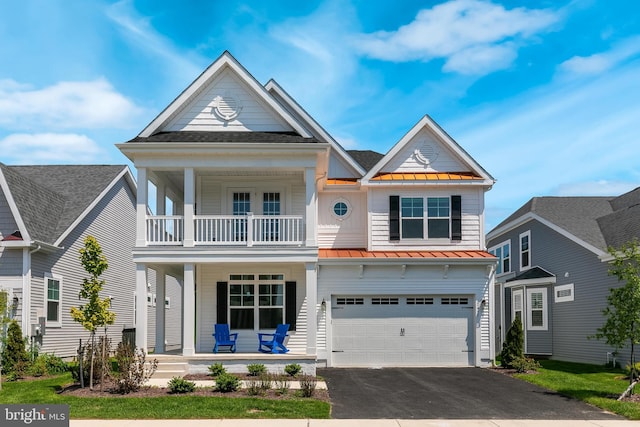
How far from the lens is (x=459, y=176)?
71.3 ft

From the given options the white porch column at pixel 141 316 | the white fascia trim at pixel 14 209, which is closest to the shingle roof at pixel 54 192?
the white fascia trim at pixel 14 209

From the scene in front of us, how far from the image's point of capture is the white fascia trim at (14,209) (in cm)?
1908

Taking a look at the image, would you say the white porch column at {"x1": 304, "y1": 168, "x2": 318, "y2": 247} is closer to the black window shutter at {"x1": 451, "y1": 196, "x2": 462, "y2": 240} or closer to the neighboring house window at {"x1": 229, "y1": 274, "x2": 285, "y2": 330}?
the neighboring house window at {"x1": 229, "y1": 274, "x2": 285, "y2": 330}

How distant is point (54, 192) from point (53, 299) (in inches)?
160

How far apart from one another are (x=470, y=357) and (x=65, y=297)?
13140mm

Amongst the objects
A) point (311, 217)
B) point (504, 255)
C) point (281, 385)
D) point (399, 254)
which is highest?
point (311, 217)

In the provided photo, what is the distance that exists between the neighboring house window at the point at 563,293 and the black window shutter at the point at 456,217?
4841 millimetres

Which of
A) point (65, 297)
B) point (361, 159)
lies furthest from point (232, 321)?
point (361, 159)

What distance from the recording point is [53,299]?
68.7ft

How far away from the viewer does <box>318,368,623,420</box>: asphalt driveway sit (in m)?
12.6

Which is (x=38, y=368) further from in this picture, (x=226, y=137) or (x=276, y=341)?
(x=226, y=137)

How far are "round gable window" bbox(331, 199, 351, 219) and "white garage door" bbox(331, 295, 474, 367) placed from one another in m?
2.93

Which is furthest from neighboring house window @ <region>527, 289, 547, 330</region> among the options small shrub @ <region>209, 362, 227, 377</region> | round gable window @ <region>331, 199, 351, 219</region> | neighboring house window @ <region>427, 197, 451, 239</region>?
small shrub @ <region>209, 362, 227, 377</region>

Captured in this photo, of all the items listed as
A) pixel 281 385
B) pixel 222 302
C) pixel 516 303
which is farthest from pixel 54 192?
pixel 516 303
